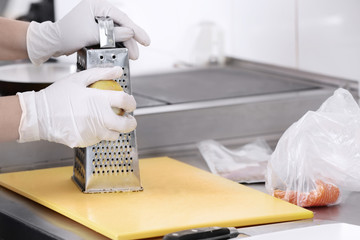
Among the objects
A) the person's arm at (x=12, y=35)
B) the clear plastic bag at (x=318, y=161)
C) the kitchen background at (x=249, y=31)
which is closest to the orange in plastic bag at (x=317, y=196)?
the clear plastic bag at (x=318, y=161)

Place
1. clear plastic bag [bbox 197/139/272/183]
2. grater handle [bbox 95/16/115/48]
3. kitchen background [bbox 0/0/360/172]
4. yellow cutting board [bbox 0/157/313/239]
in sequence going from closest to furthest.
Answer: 1. yellow cutting board [bbox 0/157/313/239]
2. grater handle [bbox 95/16/115/48]
3. clear plastic bag [bbox 197/139/272/183]
4. kitchen background [bbox 0/0/360/172]

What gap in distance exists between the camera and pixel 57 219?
4.24ft

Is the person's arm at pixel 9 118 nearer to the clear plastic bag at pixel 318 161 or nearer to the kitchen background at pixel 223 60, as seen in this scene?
the kitchen background at pixel 223 60

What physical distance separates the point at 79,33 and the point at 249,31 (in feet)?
4.93

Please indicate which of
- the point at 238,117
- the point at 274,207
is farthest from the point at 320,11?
the point at 274,207

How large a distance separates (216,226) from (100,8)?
607mm

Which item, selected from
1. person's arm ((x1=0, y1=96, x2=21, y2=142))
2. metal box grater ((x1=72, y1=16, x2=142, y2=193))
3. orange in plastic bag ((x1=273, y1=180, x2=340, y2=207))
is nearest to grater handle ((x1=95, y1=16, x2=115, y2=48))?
metal box grater ((x1=72, y1=16, x2=142, y2=193))

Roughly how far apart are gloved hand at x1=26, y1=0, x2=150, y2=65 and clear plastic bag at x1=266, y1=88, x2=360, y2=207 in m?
0.39

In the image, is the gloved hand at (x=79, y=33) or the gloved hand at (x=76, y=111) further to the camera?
the gloved hand at (x=79, y=33)

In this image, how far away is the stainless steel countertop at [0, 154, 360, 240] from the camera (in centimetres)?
121

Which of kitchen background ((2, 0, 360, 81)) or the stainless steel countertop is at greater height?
kitchen background ((2, 0, 360, 81))

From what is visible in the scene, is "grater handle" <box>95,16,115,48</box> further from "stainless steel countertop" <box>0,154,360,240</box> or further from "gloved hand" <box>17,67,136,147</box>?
"stainless steel countertop" <box>0,154,360,240</box>

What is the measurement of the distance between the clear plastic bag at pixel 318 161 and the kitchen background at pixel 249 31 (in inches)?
→ 36.3

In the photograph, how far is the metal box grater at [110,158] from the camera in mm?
1403
